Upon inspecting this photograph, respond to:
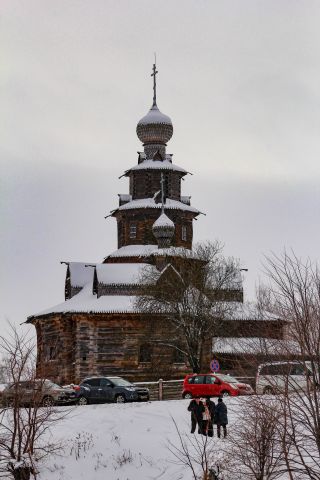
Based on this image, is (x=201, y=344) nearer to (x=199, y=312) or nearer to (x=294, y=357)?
(x=199, y=312)

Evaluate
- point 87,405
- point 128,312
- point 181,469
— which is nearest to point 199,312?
point 128,312

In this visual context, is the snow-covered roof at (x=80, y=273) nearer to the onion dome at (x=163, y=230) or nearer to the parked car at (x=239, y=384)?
the onion dome at (x=163, y=230)

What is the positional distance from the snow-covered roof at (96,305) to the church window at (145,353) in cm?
286

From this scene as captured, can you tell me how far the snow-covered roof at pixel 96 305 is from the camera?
53.6 m

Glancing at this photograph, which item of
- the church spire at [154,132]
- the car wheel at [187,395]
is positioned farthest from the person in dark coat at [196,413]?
the church spire at [154,132]

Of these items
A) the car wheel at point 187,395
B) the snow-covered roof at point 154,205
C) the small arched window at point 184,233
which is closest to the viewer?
the car wheel at point 187,395

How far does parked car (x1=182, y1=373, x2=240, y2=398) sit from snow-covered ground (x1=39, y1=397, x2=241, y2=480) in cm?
204

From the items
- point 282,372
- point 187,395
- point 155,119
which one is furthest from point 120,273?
point 282,372

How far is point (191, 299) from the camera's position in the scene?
51.5m


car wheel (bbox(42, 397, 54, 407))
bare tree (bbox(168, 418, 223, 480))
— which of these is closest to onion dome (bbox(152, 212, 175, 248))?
car wheel (bbox(42, 397, 54, 407))

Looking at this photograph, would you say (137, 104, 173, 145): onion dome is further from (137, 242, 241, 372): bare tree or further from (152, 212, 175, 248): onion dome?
(137, 242, 241, 372): bare tree

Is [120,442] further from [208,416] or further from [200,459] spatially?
[200,459]

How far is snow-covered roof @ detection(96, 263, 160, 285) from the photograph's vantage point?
56.2 metres

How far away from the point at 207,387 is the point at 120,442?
7.49 metres
